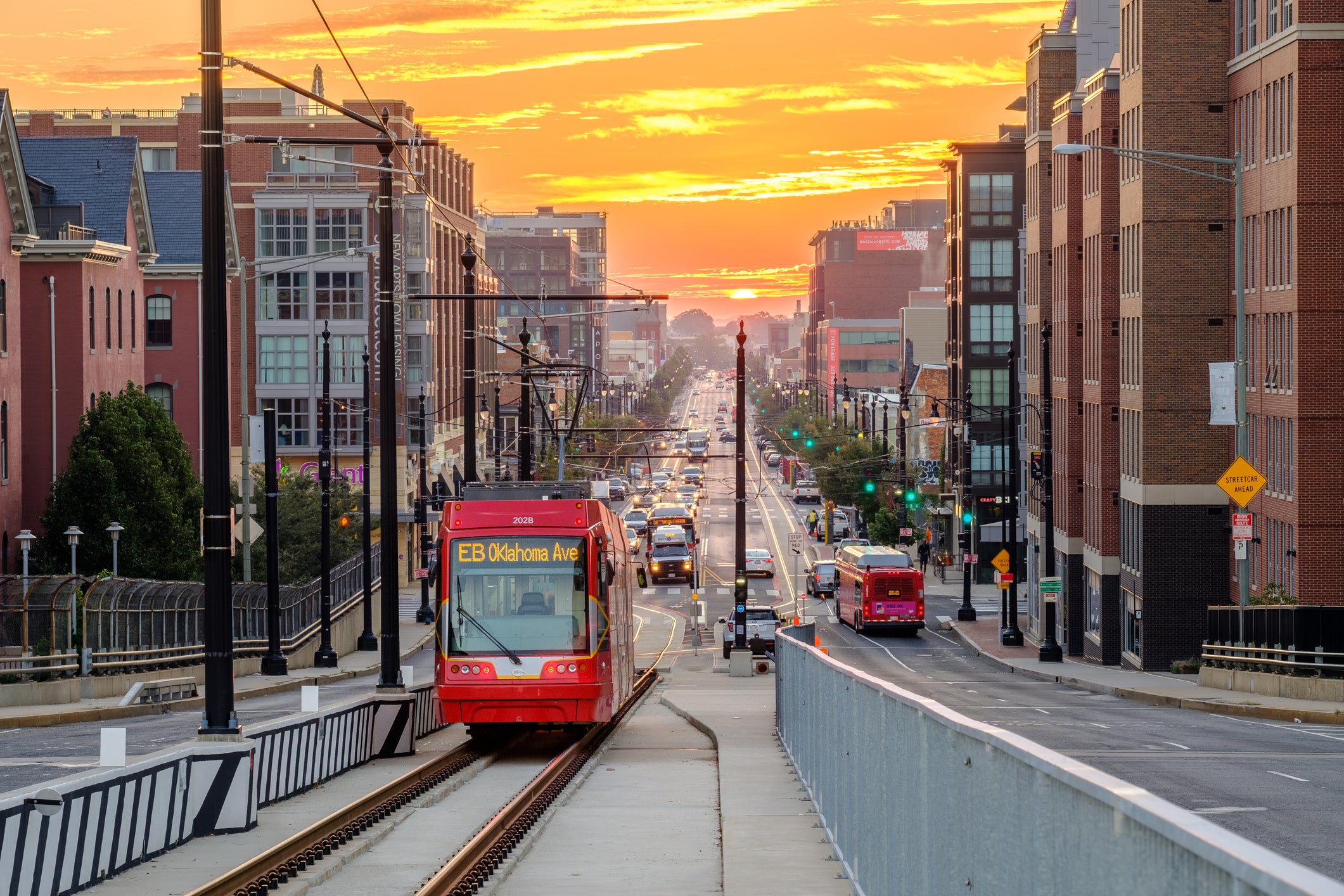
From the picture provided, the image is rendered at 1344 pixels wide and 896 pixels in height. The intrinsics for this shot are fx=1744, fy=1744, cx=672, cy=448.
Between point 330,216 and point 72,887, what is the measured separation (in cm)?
8335

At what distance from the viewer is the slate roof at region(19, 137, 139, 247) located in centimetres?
6300

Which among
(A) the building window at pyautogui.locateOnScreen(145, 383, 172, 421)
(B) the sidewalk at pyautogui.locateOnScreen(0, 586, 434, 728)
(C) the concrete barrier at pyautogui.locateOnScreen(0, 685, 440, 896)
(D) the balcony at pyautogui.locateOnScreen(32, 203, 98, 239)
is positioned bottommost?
(B) the sidewalk at pyautogui.locateOnScreen(0, 586, 434, 728)

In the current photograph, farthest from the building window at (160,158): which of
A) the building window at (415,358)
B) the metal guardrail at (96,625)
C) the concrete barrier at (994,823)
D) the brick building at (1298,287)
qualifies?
the concrete barrier at (994,823)

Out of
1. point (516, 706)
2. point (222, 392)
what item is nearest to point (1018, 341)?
point (516, 706)

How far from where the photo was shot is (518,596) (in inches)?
1005

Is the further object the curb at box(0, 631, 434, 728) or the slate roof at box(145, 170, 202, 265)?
the slate roof at box(145, 170, 202, 265)

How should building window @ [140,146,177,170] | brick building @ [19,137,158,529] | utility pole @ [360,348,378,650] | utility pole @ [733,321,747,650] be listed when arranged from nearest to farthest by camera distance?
utility pole @ [733,321,747,650], utility pole @ [360,348,378,650], brick building @ [19,137,158,529], building window @ [140,146,177,170]

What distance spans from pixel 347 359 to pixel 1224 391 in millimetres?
59331

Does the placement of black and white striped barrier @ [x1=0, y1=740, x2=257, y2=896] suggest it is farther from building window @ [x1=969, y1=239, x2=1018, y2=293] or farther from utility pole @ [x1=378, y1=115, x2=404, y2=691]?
building window @ [x1=969, y1=239, x2=1018, y2=293]

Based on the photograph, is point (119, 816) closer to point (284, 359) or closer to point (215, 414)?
point (215, 414)

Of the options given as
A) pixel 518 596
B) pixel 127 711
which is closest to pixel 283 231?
pixel 127 711

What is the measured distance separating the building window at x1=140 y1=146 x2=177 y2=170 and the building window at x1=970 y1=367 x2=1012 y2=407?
48.9 m

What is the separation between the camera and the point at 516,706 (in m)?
25.5

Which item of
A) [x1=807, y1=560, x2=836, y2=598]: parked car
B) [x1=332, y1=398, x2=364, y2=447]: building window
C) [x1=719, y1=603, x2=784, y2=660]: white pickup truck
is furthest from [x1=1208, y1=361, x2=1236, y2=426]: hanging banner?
[x1=332, y1=398, x2=364, y2=447]: building window
